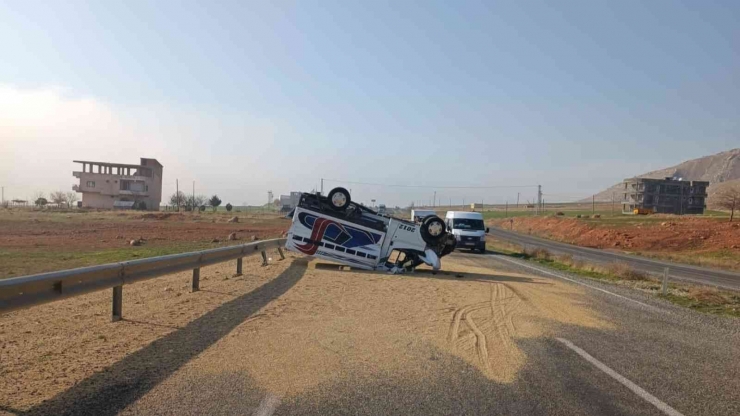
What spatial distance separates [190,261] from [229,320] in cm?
296

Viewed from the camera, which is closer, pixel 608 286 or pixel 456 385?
pixel 456 385

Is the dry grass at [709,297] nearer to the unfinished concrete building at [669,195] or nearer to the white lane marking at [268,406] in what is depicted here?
the white lane marking at [268,406]

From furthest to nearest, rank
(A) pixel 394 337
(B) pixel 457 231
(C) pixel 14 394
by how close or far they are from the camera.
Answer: (B) pixel 457 231
(A) pixel 394 337
(C) pixel 14 394

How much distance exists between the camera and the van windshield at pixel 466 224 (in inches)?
1390

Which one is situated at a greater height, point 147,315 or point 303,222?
point 303,222

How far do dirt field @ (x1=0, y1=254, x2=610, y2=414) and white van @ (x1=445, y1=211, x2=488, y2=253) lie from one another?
19332mm

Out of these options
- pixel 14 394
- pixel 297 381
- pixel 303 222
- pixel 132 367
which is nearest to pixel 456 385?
pixel 297 381

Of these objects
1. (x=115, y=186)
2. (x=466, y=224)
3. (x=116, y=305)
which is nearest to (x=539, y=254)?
(x=466, y=224)

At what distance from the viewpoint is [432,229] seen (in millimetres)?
19516

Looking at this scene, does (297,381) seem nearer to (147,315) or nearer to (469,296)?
(147,315)

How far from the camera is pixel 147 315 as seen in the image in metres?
9.63

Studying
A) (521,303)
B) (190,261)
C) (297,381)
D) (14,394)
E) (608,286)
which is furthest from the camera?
(608,286)

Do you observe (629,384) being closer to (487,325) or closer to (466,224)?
(487,325)

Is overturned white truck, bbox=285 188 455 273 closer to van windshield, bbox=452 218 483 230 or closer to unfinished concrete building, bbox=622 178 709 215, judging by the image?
van windshield, bbox=452 218 483 230
